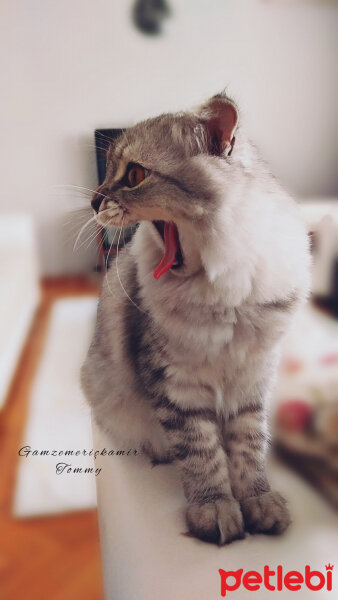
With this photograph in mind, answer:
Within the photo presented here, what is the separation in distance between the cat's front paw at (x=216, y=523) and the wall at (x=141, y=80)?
403 millimetres

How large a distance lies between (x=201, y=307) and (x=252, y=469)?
28cm

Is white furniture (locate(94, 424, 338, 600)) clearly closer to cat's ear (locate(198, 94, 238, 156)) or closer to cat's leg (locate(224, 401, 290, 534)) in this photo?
cat's leg (locate(224, 401, 290, 534))

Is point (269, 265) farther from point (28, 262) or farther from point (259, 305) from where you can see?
point (28, 262)

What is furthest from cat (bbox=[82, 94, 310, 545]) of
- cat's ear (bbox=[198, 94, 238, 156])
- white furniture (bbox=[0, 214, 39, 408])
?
white furniture (bbox=[0, 214, 39, 408])

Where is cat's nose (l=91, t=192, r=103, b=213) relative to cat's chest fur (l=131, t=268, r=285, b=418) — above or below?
above

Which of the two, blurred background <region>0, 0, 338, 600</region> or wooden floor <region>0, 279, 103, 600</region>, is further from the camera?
wooden floor <region>0, 279, 103, 600</region>

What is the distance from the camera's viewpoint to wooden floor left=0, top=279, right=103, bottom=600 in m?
0.72

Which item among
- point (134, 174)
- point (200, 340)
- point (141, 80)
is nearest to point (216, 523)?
point (200, 340)

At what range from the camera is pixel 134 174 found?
603mm

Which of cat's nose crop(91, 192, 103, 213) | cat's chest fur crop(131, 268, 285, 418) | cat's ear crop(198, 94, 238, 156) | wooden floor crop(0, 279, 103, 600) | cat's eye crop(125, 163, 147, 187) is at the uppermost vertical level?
cat's ear crop(198, 94, 238, 156)

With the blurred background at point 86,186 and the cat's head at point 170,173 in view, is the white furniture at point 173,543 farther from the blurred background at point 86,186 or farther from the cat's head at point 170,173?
the cat's head at point 170,173

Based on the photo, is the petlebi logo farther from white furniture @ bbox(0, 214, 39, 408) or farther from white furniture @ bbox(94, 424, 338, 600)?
white furniture @ bbox(0, 214, 39, 408)

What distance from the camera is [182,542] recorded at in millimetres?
642

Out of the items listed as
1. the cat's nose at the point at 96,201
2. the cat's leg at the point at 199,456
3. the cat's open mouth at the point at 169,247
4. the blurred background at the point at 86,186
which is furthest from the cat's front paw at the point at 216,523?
the cat's nose at the point at 96,201
